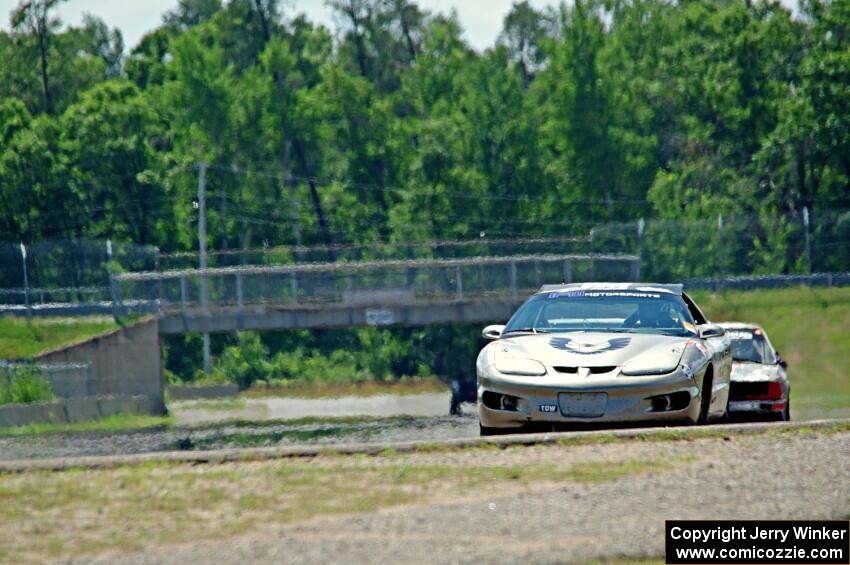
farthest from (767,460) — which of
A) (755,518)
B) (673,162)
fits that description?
(673,162)

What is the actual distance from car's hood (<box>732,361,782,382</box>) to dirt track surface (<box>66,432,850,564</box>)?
264 inches

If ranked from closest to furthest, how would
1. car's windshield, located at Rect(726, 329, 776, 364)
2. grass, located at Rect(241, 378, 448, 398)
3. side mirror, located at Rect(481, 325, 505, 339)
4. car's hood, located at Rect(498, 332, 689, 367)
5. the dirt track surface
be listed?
the dirt track surface < car's hood, located at Rect(498, 332, 689, 367) < side mirror, located at Rect(481, 325, 505, 339) < car's windshield, located at Rect(726, 329, 776, 364) < grass, located at Rect(241, 378, 448, 398)

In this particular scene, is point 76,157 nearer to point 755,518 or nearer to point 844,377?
point 844,377

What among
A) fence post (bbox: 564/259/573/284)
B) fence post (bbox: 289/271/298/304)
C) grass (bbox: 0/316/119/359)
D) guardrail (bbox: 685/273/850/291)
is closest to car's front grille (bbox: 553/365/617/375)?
fence post (bbox: 564/259/573/284)

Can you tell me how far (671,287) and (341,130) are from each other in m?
69.5

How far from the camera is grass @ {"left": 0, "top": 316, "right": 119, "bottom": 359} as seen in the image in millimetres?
46812

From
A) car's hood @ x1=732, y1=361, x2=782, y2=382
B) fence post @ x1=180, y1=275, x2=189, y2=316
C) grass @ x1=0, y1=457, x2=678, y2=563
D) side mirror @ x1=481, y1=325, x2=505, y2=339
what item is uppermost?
side mirror @ x1=481, y1=325, x2=505, y2=339

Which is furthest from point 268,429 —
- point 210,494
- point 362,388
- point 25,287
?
point 362,388

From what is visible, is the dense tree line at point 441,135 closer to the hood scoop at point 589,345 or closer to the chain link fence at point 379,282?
the chain link fence at point 379,282

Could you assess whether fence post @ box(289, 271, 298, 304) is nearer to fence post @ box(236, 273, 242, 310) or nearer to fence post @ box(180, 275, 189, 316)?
fence post @ box(236, 273, 242, 310)

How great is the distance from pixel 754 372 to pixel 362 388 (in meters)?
49.4

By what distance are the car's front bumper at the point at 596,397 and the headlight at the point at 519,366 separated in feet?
0.19

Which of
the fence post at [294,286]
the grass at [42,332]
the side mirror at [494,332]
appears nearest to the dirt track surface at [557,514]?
the side mirror at [494,332]

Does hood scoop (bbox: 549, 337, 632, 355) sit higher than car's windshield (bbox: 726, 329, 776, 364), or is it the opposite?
hood scoop (bbox: 549, 337, 632, 355)
